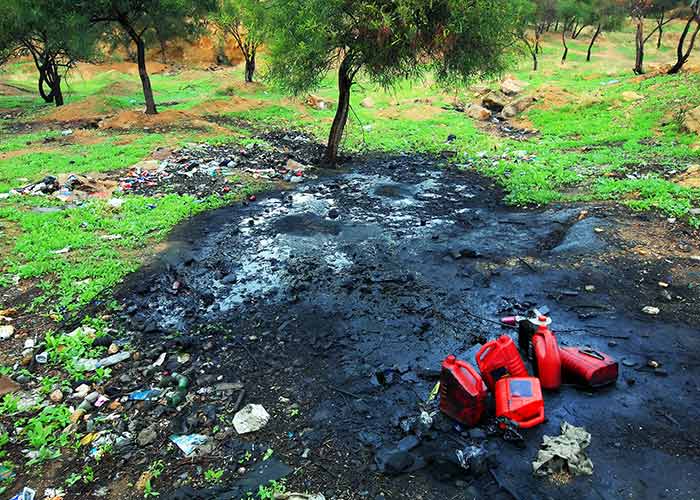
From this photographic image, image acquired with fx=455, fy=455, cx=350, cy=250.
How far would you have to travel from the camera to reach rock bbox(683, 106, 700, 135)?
11.2 m

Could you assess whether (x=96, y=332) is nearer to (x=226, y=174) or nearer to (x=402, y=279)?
(x=402, y=279)

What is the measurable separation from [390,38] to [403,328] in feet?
21.2

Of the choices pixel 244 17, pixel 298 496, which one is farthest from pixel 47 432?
pixel 244 17

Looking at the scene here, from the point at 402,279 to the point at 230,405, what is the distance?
2.85 m

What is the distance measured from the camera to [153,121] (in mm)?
15766

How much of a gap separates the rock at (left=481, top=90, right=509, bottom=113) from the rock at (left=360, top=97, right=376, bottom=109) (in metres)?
4.71

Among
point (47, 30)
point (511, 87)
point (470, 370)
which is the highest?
point (47, 30)

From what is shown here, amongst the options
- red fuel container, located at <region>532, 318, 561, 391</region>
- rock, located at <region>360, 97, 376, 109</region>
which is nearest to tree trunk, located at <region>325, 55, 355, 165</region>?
red fuel container, located at <region>532, 318, 561, 391</region>

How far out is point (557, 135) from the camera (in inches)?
550

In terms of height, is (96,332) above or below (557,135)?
below

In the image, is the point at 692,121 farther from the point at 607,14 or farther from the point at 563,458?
the point at 607,14

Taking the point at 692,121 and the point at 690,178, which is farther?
the point at 692,121

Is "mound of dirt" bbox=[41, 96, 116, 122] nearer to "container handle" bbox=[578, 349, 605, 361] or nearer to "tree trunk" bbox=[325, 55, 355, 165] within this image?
"tree trunk" bbox=[325, 55, 355, 165]

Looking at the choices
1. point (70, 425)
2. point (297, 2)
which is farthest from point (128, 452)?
point (297, 2)
